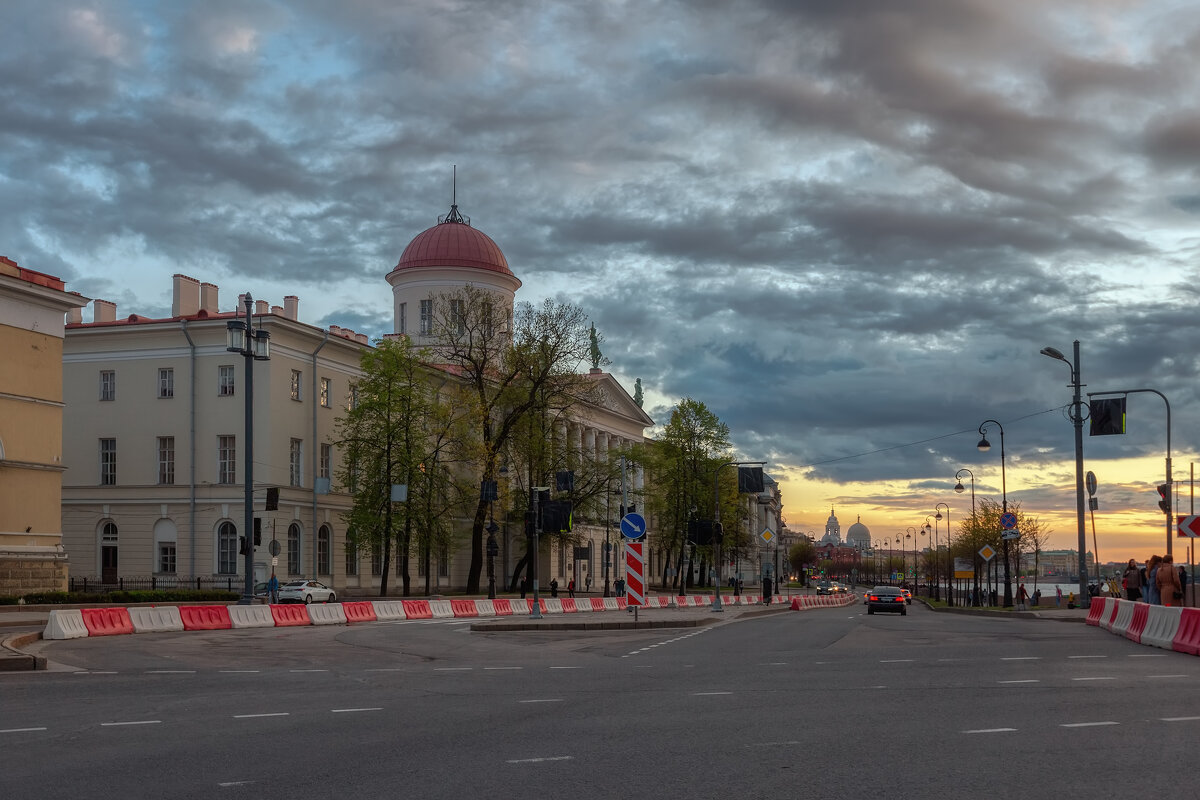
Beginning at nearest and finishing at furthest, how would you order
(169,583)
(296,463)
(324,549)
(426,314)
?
(169,583), (296,463), (324,549), (426,314)

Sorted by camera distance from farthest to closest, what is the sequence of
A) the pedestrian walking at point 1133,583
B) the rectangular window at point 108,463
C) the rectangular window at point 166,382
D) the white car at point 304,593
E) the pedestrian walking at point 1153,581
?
the rectangular window at point 108,463
the rectangular window at point 166,382
the white car at point 304,593
the pedestrian walking at point 1133,583
the pedestrian walking at point 1153,581

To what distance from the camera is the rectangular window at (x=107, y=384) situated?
6519 centimetres

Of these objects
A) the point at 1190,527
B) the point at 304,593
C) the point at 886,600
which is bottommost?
the point at 886,600

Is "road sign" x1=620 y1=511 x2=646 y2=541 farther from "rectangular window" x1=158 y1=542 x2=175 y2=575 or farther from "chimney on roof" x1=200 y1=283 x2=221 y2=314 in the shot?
"chimney on roof" x1=200 y1=283 x2=221 y2=314

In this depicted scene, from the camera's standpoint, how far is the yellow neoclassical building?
4638 cm

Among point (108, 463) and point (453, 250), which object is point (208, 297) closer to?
point (108, 463)

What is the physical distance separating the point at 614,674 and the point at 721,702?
4329 mm

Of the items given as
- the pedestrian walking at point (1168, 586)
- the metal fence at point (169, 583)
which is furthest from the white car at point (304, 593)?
the pedestrian walking at point (1168, 586)

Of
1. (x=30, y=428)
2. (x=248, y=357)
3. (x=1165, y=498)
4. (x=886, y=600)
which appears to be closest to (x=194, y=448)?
(x=30, y=428)

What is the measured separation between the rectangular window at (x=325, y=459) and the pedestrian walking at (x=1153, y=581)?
150 feet

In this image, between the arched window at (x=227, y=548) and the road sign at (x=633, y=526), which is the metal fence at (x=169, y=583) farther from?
the road sign at (x=633, y=526)

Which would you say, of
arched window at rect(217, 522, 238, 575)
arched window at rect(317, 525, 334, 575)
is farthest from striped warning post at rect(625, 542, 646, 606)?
arched window at rect(317, 525, 334, 575)

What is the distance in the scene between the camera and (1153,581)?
29.8 m

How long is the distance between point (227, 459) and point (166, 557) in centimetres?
576
